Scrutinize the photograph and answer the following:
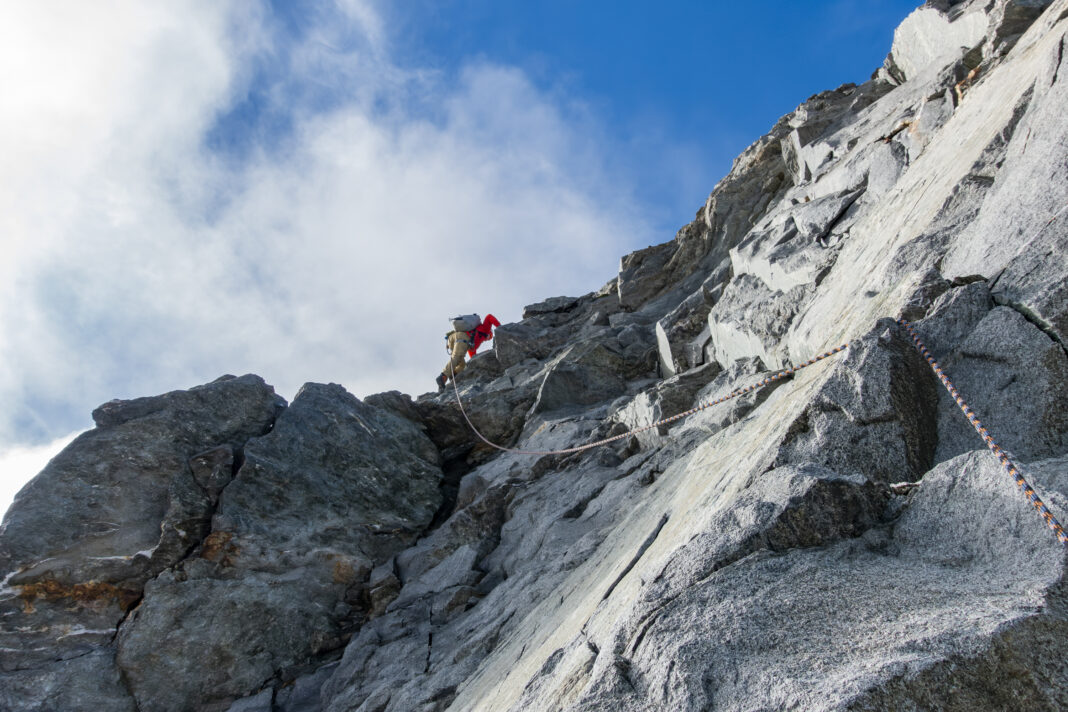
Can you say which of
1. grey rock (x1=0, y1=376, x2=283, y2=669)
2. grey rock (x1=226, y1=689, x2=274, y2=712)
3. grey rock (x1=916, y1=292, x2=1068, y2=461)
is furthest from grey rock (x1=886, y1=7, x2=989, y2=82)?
grey rock (x1=0, y1=376, x2=283, y2=669)

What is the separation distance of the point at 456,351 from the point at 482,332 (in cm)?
140

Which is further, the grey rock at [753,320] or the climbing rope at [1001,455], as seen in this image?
the grey rock at [753,320]

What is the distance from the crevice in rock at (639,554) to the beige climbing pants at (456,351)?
1766cm

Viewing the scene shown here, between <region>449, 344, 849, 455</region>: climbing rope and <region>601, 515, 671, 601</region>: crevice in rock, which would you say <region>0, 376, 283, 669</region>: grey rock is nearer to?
<region>449, 344, 849, 455</region>: climbing rope

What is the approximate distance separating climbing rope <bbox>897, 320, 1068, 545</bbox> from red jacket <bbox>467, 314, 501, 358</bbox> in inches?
806

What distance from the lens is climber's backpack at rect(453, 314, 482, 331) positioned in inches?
1038

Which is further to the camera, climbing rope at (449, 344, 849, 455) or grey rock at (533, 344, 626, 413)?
grey rock at (533, 344, 626, 413)

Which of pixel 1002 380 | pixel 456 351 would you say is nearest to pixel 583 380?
pixel 456 351

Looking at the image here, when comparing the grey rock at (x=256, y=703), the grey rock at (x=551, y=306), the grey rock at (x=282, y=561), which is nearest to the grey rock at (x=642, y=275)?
the grey rock at (x=551, y=306)

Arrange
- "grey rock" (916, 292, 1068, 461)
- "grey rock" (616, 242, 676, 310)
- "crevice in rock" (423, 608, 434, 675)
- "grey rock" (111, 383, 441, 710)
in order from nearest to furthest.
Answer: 1. "grey rock" (916, 292, 1068, 461)
2. "crevice in rock" (423, 608, 434, 675)
3. "grey rock" (111, 383, 441, 710)
4. "grey rock" (616, 242, 676, 310)

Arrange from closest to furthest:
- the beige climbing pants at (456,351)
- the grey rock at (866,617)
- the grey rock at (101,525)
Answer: the grey rock at (866,617), the grey rock at (101,525), the beige climbing pants at (456,351)

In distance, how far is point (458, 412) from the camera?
19.3 m

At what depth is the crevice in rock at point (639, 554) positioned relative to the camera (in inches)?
261

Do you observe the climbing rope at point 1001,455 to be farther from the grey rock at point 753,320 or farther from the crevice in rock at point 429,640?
the crevice in rock at point 429,640
